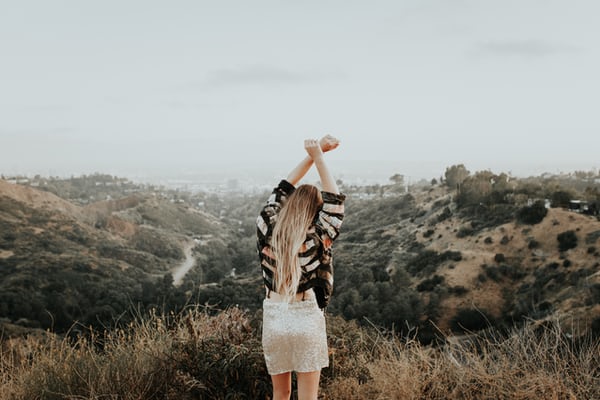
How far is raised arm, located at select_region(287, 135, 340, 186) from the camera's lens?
209 cm

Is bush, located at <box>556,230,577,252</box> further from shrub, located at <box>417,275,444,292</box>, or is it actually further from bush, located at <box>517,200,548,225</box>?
shrub, located at <box>417,275,444,292</box>

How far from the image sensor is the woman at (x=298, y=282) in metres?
1.79

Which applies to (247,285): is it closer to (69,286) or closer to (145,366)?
(69,286)

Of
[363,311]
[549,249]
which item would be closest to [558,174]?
[549,249]

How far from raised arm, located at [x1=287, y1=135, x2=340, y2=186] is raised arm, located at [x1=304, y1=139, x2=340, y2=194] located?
0.10 feet

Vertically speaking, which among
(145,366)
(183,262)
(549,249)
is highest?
(145,366)

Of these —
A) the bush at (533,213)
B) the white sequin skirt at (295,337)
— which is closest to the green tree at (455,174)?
the bush at (533,213)

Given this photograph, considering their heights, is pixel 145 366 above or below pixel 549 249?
above

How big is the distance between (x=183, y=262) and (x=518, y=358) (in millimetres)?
40651

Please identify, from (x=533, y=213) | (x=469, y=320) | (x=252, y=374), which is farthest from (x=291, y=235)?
(x=533, y=213)

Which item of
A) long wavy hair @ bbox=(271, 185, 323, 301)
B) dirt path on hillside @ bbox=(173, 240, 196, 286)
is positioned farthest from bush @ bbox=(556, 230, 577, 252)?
long wavy hair @ bbox=(271, 185, 323, 301)

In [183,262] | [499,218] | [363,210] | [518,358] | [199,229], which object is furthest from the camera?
[199,229]

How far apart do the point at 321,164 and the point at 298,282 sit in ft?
1.74

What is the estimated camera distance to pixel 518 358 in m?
2.58
